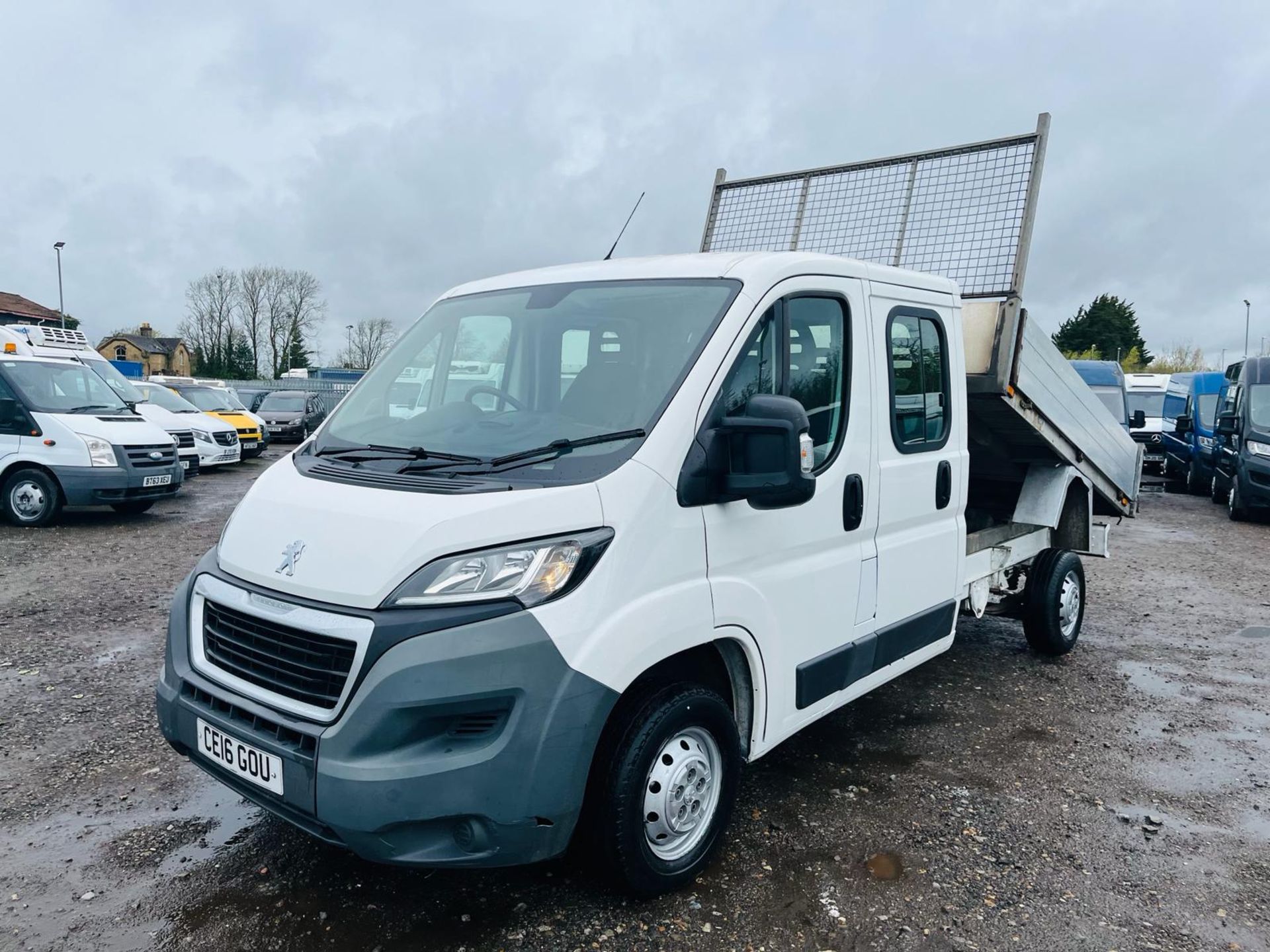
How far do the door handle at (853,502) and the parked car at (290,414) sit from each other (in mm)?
23481

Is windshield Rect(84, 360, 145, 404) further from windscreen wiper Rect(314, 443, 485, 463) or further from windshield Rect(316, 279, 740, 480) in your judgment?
windscreen wiper Rect(314, 443, 485, 463)

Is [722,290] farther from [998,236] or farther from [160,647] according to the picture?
[160,647]

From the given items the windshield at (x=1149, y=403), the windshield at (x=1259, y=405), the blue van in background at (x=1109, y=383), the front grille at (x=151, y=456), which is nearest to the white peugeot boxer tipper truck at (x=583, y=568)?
the front grille at (x=151, y=456)

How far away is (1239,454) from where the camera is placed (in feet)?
42.1

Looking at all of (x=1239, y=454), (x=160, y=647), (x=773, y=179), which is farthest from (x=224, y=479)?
(x=1239, y=454)

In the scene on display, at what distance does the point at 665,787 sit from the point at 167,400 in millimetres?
16780

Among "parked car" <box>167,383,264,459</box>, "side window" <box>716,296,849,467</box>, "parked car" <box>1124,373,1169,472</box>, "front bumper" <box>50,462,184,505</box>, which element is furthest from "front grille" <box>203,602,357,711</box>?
"parked car" <box>1124,373,1169,472</box>

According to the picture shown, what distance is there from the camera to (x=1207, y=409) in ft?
56.0

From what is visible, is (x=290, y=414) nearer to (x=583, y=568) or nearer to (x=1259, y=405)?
(x=1259, y=405)

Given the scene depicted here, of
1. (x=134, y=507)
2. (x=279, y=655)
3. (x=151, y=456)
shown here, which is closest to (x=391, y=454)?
(x=279, y=655)

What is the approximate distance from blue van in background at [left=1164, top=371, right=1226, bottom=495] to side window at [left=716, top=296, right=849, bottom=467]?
1422cm

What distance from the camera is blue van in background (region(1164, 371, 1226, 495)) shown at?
16.0 m

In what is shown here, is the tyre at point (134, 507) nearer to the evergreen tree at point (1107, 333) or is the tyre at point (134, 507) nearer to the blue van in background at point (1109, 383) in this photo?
the blue van in background at point (1109, 383)

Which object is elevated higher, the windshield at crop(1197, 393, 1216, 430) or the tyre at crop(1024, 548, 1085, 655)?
the windshield at crop(1197, 393, 1216, 430)
